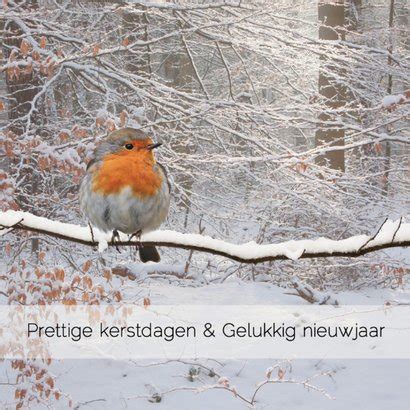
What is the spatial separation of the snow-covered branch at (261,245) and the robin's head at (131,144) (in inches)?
19.2

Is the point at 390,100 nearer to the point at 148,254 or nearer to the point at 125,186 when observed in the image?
the point at 148,254

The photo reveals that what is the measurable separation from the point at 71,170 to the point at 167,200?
264 cm

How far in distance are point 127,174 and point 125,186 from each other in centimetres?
4

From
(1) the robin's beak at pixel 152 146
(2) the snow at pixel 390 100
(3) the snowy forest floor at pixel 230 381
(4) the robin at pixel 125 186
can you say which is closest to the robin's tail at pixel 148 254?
(4) the robin at pixel 125 186

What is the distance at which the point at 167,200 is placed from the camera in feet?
6.57

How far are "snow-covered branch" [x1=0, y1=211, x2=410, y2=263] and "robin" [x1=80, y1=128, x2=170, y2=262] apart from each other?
469 millimetres

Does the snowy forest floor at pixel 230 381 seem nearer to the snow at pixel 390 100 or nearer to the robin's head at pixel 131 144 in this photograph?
the snow at pixel 390 100

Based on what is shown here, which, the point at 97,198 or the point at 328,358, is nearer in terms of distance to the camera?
the point at 97,198

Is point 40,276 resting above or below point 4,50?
below

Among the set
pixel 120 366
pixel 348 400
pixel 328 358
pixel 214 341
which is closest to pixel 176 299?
pixel 214 341

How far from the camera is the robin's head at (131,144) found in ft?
5.78

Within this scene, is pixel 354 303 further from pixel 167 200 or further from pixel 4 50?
pixel 167 200

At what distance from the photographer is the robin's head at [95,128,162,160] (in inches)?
69.3

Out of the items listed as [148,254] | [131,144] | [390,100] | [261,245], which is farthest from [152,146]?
[390,100]
